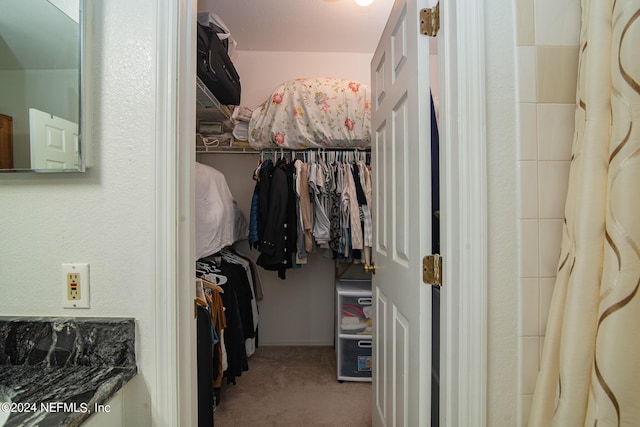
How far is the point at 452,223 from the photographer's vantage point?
67 cm

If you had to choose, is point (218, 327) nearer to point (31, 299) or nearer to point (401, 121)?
point (31, 299)

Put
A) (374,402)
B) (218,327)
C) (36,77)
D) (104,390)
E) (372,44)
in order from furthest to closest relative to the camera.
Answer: (372,44), (218,327), (374,402), (36,77), (104,390)

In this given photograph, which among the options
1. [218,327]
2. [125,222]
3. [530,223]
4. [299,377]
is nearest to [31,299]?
[125,222]

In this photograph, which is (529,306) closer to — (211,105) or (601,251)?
(601,251)

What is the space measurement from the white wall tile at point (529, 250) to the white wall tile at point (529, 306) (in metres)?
0.02

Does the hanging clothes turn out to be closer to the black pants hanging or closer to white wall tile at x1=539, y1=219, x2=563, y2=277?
the black pants hanging

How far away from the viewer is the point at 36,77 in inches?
26.4

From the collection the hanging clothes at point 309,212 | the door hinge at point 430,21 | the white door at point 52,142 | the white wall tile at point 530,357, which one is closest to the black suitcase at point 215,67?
the hanging clothes at point 309,212

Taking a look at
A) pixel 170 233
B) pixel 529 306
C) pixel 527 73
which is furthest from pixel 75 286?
pixel 527 73

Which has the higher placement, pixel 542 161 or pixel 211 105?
pixel 211 105

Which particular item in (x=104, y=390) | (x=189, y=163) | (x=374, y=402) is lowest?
(x=374, y=402)

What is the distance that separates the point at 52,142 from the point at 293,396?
5.85 ft

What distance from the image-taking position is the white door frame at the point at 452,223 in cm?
64

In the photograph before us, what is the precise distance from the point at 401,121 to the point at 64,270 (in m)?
1.05
